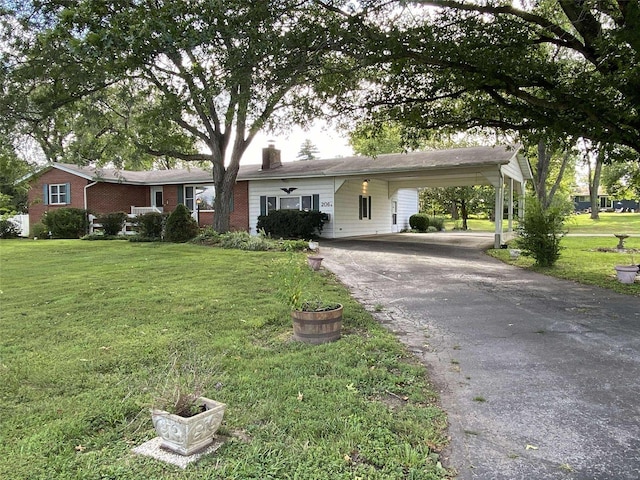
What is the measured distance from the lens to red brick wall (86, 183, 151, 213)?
22.7 meters

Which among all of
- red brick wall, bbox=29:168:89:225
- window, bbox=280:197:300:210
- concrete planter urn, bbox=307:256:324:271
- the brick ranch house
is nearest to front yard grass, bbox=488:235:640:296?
the brick ranch house

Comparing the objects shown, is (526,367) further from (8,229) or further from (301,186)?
(8,229)

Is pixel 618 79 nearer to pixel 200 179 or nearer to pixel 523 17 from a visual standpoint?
pixel 523 17

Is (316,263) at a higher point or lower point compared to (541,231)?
lower

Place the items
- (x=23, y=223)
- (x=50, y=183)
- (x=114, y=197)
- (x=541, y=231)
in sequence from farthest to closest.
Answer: (x=114, y=197) → (x=23, y=223) → (x=50, y=183) → (x=541, y=231)

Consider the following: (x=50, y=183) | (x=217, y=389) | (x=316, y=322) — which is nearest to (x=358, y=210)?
(x=50, y=183)

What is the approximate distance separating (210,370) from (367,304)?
3674mm

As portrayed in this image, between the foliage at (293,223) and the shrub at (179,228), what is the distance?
3318 millimetres

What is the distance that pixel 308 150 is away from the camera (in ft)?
233

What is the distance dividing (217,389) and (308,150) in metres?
69.3

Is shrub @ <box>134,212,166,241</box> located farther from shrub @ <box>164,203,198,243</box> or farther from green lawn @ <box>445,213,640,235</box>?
green lawn @ <box>445,213,640,235</box>

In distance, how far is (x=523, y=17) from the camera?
27.9 feet

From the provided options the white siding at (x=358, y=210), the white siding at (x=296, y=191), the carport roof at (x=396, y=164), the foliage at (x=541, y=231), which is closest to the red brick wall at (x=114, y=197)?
the white siding at (x=296, y=191)

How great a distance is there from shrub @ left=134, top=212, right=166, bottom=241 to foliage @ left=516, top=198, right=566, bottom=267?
510 inches
